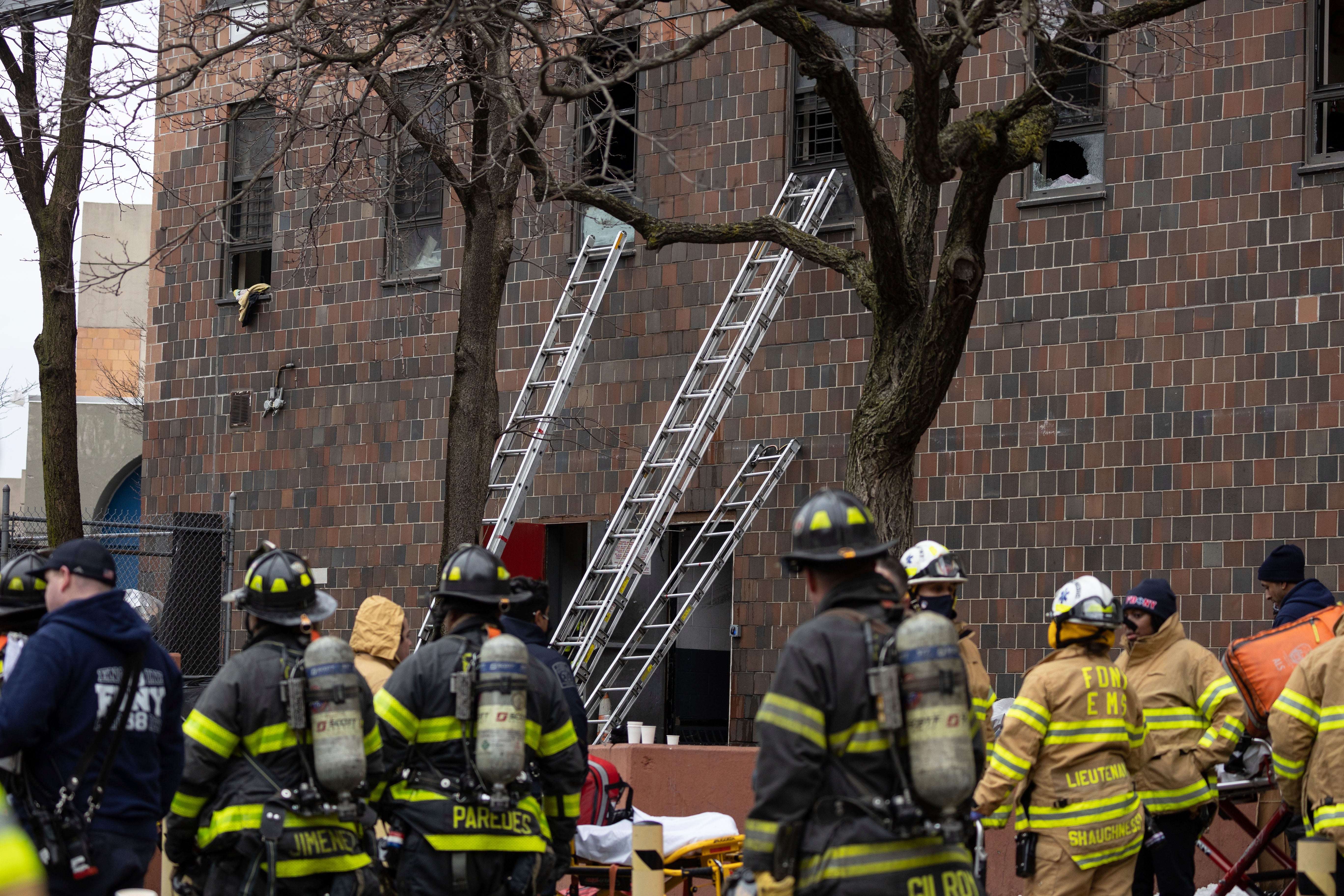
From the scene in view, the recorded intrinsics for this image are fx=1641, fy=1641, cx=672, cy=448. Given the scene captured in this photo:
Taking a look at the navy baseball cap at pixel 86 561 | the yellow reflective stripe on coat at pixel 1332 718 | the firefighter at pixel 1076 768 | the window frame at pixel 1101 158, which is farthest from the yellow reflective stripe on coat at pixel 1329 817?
the window frame at pixel 1101 158

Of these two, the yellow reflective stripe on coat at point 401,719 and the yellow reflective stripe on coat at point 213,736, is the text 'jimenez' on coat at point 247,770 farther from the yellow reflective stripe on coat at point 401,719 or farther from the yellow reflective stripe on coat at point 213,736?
the yellow reflective stripe on coat at point 401,719

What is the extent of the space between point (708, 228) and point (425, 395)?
5.71m

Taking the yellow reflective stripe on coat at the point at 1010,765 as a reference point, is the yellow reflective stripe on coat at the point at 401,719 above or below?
above

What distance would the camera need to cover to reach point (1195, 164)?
12867 mm

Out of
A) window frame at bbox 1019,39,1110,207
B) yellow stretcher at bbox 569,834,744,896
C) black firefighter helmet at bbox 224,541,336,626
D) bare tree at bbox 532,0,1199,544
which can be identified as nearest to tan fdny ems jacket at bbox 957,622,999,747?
yellow stretcher at bbox 569,834,744,896

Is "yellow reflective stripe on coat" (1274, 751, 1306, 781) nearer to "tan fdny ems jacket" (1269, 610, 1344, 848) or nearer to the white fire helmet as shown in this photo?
"tan fdny ems jacket" (1269, 610, 1344, 848)

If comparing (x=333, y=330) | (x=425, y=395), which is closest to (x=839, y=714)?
(x=425, y=395)

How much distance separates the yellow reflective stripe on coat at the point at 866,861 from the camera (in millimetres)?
4934

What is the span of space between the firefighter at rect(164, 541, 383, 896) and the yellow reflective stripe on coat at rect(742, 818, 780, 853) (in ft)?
7.34

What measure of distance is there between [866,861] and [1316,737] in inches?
140

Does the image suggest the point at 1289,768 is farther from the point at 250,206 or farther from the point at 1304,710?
the point at 250,206

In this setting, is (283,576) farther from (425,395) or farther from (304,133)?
(304,133)

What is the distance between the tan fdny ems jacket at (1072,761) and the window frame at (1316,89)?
636 centimetres

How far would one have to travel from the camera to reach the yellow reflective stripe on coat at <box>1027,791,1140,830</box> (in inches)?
298
